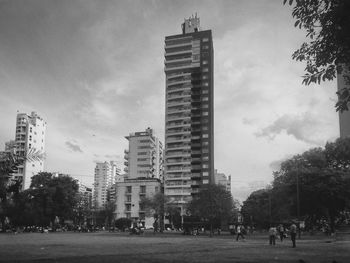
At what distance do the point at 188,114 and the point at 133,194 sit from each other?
35601mm

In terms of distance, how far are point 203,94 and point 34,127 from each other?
247 feet

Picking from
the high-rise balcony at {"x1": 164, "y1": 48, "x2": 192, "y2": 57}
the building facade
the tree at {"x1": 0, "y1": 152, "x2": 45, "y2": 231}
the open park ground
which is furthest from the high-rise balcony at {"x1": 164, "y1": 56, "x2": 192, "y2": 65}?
the tree at {"x1": 0, "y1": 152, "x2": 45, "y2": 231}

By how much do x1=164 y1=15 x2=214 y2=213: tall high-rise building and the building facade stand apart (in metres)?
10.4

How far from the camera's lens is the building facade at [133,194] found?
154 m

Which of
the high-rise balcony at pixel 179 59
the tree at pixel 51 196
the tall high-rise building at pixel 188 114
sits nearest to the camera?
the tree at pixel 51 196

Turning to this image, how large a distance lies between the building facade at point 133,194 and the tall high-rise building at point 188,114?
10449mm

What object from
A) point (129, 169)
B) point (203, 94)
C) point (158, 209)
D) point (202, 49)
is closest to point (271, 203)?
point (158, 209)

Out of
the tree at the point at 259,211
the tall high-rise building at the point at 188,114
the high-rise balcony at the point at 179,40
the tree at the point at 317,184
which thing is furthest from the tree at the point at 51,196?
the high-rise balcony at the point at 179,40

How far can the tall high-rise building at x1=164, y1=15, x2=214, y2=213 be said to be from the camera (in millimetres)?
142625

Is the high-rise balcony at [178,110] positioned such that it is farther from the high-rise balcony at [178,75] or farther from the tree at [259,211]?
the tree at [259,211]

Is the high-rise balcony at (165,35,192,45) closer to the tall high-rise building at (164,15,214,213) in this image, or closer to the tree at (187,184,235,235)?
the tall high-rise building at (164,15,214,213)

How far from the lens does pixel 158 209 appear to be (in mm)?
105250

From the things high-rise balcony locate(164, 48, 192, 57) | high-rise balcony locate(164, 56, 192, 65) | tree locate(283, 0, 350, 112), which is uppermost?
high-rise balcony locate(164, 48, 192, 57)

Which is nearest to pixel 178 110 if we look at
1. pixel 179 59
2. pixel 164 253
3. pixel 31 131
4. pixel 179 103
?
pixel 179 103
